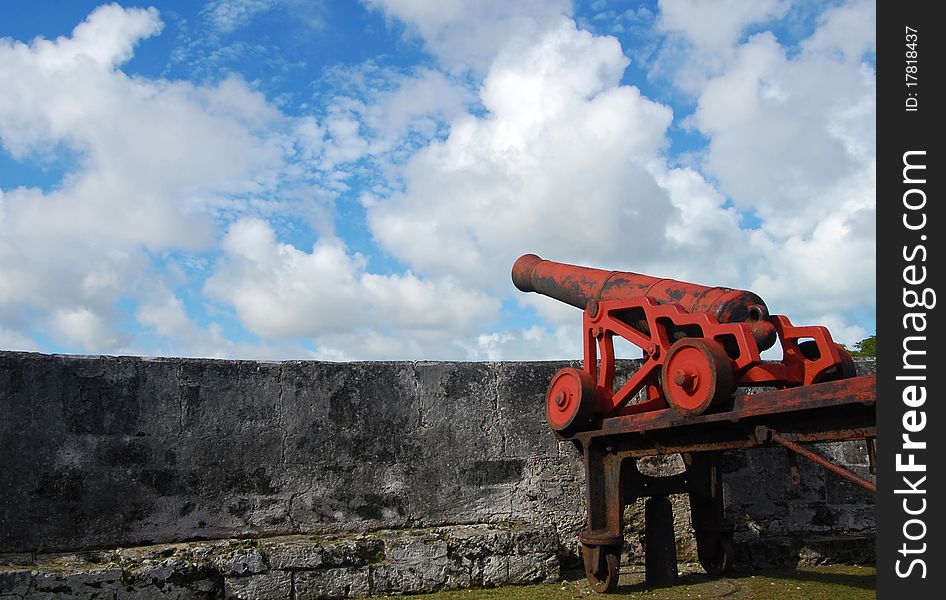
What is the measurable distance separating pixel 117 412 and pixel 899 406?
14.9ft

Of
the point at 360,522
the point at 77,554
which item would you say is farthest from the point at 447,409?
the point at 77,554

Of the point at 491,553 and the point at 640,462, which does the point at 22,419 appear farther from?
the point at 640,462

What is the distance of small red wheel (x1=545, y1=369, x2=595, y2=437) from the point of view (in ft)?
18.2

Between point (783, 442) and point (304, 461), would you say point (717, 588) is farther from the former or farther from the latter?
point (304, 461)

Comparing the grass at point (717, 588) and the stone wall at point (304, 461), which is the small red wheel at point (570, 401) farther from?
the grass at point (717, 588)

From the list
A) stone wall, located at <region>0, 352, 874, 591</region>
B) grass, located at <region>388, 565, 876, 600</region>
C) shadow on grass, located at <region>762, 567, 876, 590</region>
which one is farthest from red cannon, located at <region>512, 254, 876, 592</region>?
stone wall, located at <region>0, 352, 874, 591</region>

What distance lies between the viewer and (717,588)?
18.0 ft

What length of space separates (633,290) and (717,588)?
78.9 inches


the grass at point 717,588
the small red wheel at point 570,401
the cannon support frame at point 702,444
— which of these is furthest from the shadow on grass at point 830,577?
the small red wheel at point 570,401

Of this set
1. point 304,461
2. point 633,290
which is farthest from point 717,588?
point 304,461

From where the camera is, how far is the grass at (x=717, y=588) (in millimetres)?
5258

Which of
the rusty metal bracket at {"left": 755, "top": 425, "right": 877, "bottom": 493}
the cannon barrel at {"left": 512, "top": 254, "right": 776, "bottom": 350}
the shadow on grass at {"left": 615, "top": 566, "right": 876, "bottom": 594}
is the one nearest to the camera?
the rusty metal bracket at {"left": 755, "top": 425, "right": 877, "bottom": 493}

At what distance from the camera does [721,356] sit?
447 centimetres

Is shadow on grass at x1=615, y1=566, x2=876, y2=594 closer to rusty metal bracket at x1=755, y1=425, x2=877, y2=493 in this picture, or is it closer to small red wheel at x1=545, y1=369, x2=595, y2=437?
small red wheel at x1=545, y1=369, x2=595, y2=437
